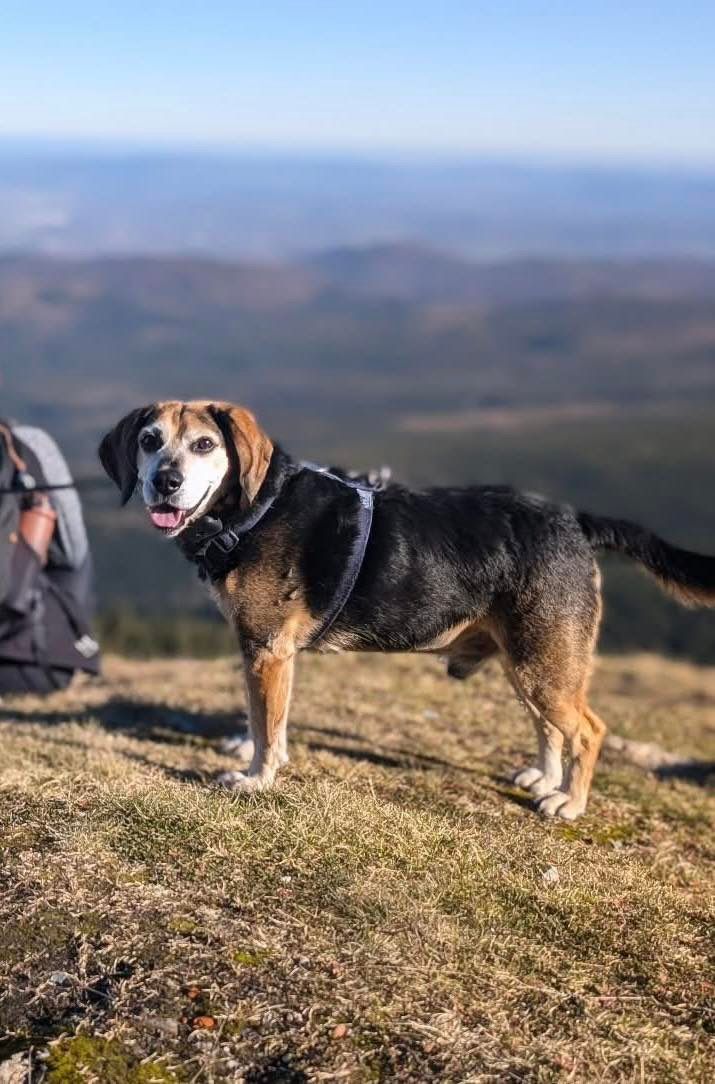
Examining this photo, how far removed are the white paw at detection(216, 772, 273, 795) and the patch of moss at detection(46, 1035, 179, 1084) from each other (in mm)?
2436

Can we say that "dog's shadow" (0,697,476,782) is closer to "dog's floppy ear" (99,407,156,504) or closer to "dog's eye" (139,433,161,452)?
"dog's floppy ear" (99,407,156,504)

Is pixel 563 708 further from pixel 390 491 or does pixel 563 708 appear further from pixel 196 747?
pixel 196 747

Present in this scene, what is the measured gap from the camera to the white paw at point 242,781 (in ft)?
22.0

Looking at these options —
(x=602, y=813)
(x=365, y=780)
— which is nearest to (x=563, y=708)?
(x=602, y=813)

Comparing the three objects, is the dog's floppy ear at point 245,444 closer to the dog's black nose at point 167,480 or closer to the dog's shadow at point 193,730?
the dog's black nose at point 167,480

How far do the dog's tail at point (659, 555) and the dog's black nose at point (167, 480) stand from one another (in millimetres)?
2359

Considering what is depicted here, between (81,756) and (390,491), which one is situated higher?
(390,491)

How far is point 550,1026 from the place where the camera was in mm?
4539

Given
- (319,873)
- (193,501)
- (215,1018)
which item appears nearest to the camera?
(215,1018)

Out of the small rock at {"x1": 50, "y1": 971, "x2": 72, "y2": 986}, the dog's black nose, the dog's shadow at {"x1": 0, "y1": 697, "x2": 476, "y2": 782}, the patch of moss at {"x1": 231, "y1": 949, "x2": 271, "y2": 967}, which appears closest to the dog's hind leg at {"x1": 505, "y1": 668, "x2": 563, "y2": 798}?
the dog's shadow at {"x1": 0, "y1": 697, "x2": 476, "y2": 782}

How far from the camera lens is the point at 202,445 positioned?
6426 mm

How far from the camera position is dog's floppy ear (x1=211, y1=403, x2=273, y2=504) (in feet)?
21.2

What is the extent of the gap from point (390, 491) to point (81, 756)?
2.61 meters

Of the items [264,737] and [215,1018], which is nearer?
[215,1018]
